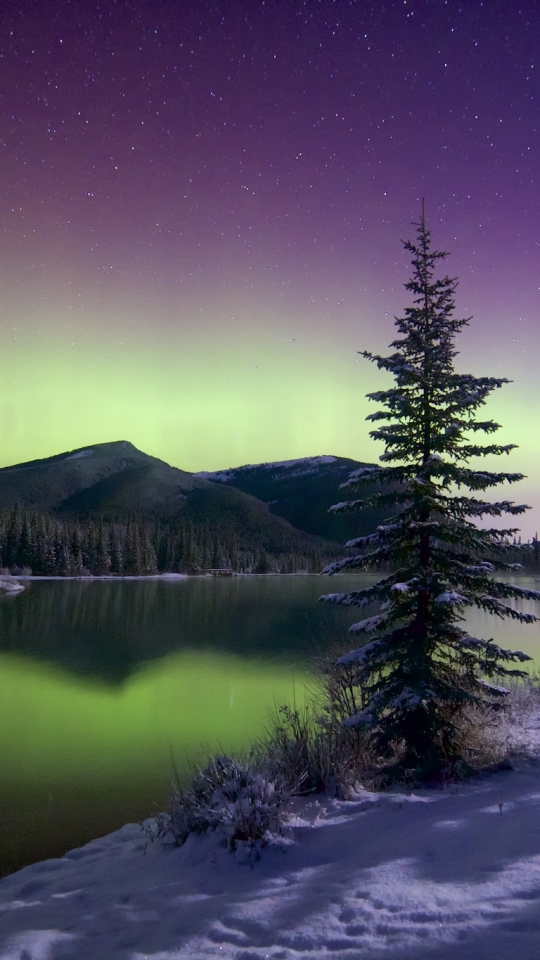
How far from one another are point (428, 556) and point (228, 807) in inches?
227

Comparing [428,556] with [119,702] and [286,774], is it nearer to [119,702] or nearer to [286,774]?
[286,774]

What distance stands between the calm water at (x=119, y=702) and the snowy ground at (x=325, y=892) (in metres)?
3.37

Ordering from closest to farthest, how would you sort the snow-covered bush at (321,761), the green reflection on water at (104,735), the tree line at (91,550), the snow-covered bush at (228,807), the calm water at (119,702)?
the snow-covered bush at (228,807) → the snow-covered bush at (321,761) → the green reflection on water at (104,735) → the calm water at (119,702) → the tree line at (91,550)

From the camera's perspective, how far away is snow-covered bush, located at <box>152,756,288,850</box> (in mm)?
7277

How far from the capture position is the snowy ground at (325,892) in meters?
4.58

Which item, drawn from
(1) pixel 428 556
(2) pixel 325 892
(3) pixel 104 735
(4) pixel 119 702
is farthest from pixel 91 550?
(2) pixel 325 892

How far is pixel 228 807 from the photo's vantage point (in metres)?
7.50

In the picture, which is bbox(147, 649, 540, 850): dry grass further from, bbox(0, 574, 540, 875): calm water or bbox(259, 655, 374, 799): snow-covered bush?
bbox(0, 574, 540, 875): calm water

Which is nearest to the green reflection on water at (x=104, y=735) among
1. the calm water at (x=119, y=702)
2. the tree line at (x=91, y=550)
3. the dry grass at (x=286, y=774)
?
the calm water at (x=119, y=702)

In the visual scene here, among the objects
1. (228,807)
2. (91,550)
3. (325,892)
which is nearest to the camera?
(325,892)

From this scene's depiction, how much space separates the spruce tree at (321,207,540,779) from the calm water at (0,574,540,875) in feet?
15.1

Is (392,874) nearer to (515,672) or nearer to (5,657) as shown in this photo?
(515,672)

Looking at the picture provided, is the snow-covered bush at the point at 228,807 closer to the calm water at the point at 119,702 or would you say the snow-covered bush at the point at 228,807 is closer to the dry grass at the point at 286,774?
the dry grass at the point at 286,774

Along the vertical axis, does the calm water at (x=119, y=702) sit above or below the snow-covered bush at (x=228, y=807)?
below
